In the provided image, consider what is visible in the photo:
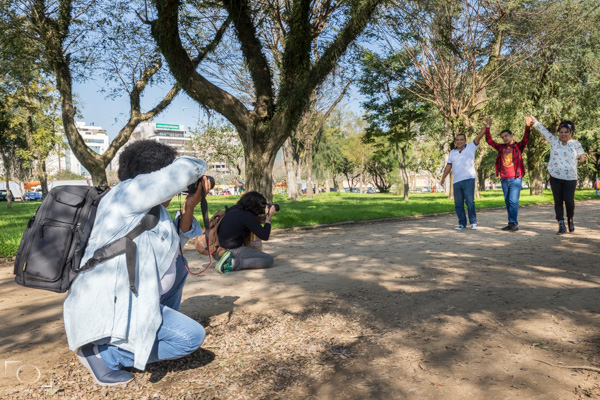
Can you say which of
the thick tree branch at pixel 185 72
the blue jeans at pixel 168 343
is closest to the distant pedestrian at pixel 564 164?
the thick tree branch at pixel 185 72

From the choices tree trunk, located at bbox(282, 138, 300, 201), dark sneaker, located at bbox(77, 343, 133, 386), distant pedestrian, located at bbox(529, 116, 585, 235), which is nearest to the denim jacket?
dark sneaker, located at bbox(77, 343, 133, 386)

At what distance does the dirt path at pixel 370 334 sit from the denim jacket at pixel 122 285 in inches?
18.1

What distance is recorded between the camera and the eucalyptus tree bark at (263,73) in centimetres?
1021

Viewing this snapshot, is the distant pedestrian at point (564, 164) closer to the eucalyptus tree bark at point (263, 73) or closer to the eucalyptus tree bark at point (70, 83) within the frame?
the eucalyptus tree bark at point (263, 73)

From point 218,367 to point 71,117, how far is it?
15.2m

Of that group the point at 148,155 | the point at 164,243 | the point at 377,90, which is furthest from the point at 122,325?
the point at 377,90

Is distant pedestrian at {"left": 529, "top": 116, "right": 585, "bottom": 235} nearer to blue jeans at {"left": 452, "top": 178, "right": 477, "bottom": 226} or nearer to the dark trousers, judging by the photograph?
the dark trousers

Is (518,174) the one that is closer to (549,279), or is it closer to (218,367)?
(549,279)

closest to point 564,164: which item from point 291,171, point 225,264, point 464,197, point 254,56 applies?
point 464,197

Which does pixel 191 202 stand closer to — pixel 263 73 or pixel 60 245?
pixel 60 245

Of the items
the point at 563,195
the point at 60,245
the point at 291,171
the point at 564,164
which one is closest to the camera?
the point at 60,245

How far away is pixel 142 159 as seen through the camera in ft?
9.38

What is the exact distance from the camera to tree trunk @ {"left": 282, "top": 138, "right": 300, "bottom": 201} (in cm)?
3356

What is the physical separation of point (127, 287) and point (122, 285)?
3 cm
